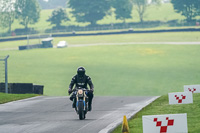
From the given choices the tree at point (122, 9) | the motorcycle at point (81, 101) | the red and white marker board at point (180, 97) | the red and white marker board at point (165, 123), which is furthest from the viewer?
the tree at point (122, 9)

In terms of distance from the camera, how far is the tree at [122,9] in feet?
528

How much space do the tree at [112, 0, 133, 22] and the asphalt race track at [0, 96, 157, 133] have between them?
133 meters

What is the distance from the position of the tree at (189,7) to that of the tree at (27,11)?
4617cm

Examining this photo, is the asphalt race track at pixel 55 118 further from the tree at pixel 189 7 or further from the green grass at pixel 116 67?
the tree at pixel 189 7

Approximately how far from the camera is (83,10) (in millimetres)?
161375

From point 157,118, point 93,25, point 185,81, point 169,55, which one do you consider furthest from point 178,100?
point 93,25

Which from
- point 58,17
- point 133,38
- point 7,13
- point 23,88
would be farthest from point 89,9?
point 23,88

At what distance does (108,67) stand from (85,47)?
29173 mm

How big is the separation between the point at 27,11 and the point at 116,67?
100545mm

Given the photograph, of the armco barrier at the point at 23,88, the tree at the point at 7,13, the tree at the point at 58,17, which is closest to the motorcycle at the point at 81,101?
the armco barrier at the point at 23,88

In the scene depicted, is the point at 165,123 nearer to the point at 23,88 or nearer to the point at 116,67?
the point at 23,88

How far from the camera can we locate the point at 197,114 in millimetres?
19438

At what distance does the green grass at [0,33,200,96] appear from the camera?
57281 millimetres

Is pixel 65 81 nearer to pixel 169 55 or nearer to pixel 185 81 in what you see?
pixel 185 81
